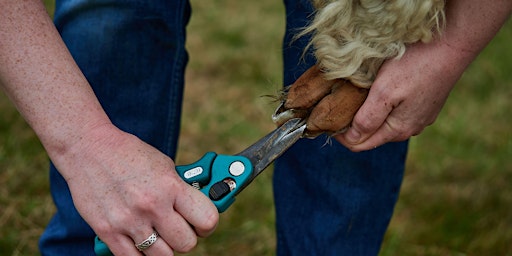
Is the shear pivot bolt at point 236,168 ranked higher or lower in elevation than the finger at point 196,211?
lower

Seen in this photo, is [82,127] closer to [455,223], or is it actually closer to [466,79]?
[455,223]

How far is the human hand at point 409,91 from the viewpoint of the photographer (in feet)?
2.83

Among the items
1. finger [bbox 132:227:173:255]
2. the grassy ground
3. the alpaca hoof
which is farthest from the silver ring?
the grassy ground

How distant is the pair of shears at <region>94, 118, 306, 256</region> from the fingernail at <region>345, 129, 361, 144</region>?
66 millimetres

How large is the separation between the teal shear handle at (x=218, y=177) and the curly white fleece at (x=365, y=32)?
0.16 m

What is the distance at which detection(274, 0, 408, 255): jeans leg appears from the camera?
1138 mm

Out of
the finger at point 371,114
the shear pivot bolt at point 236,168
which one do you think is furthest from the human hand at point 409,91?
the shear pivot bolt at point 236,168

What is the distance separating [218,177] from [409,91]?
0.84 ft

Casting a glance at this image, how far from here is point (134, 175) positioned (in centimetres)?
80

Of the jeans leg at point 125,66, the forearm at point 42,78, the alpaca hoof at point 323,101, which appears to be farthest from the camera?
the jeans leg at point 125,66

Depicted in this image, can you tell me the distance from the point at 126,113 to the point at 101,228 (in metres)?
0.29

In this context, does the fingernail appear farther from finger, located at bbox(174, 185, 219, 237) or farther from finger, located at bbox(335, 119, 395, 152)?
finger, located at bbox(174, 185, 219, 237)

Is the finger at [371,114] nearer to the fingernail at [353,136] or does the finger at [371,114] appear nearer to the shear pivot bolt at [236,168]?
the fingernail at [353,136]

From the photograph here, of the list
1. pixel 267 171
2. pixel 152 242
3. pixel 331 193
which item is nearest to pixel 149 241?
pixel 152 242
